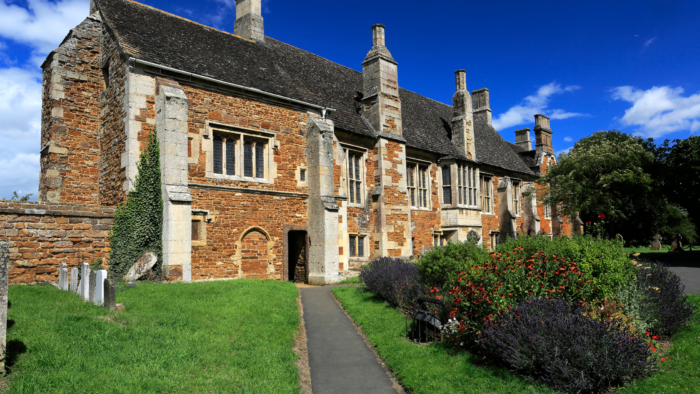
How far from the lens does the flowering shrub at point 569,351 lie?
5.86 metres

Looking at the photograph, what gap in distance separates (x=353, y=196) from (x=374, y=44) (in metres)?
8.23

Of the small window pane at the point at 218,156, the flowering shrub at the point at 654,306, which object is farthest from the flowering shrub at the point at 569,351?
the small window pane at the point at 218,156

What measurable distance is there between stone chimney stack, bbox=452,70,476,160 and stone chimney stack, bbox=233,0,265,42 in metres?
12.6

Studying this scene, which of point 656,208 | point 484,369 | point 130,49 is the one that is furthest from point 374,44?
point 656,208

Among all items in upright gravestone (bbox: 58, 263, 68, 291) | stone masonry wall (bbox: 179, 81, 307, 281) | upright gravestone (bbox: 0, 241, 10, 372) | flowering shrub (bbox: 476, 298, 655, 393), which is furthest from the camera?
stone masonry wall (bbox: 179, 81, 307, 281)

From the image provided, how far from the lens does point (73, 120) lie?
16.5 m

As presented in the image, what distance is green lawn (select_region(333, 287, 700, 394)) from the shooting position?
6156 mm

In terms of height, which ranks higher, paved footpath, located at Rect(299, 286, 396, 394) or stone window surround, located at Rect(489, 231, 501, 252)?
stone window surround, located at Rect(489, 231, 501, 252)

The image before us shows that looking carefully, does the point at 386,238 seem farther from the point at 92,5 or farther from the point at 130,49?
the point at 92,5

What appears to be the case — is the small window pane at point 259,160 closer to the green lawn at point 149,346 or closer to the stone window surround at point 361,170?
the stone window surround at point 361,170

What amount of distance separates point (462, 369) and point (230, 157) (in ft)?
38.8

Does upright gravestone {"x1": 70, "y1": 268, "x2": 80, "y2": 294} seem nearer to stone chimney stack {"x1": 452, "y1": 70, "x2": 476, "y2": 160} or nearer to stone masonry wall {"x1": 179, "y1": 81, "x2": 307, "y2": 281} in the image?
stone masonry wall {"x1": 179, "y1": 81, "x2": 307, "y2": 281}

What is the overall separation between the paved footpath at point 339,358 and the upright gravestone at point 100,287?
418 centimetres

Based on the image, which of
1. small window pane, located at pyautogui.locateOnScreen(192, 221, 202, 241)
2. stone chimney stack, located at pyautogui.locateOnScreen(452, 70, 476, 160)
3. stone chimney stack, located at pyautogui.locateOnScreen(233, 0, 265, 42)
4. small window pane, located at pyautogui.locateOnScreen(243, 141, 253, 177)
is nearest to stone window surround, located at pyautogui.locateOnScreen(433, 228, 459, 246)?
stone chimney stack, located at pyautogui.locateOnScreen(452, 70, 476, 160)
